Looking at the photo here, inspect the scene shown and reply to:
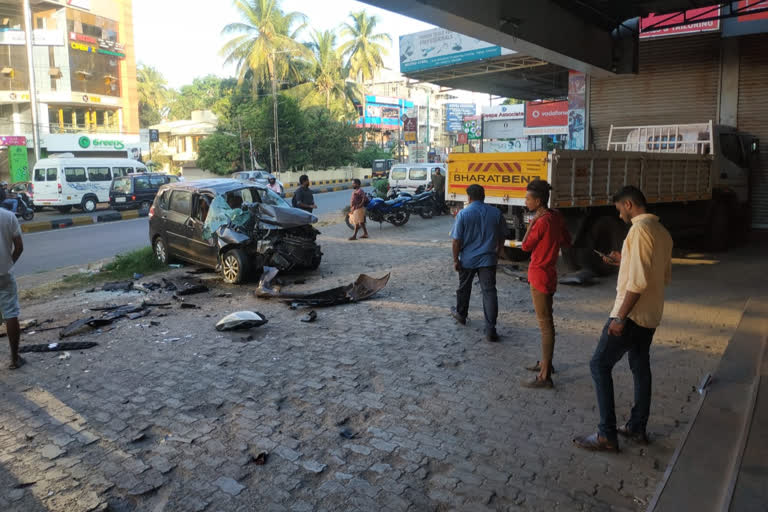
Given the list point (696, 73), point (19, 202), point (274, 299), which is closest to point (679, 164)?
point (696, 73)

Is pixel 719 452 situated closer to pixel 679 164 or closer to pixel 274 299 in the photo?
pixel 274 299

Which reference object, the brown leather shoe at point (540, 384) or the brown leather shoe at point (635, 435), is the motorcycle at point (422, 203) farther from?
the brown leather shoe at point (635, 435)

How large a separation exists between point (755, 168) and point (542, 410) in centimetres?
1204

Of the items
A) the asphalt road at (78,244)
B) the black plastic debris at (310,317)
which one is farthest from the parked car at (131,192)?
the black plastic debris at (310,317)

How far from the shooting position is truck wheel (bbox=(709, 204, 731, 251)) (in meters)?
12.0

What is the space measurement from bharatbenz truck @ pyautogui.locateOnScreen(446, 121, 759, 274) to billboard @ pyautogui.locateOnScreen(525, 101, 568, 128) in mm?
9878

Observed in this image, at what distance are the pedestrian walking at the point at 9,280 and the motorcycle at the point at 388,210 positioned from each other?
1067 cm

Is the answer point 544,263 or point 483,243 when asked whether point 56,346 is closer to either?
point 483,243

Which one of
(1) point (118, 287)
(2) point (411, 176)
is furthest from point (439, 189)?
(1) point (118, 287)

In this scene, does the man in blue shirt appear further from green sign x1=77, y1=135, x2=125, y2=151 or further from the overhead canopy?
green sign x1=77, y1=135, x2=125, y2=151

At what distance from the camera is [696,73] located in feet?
50.6

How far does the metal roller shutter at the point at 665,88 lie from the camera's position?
15273mm

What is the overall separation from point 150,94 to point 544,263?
6759 cm

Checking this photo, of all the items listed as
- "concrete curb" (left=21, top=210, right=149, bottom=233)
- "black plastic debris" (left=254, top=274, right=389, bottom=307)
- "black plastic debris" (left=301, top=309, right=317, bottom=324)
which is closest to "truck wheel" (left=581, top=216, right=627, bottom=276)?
"black plastic debris" (left=254, top=274, right=389, bottom=307)
